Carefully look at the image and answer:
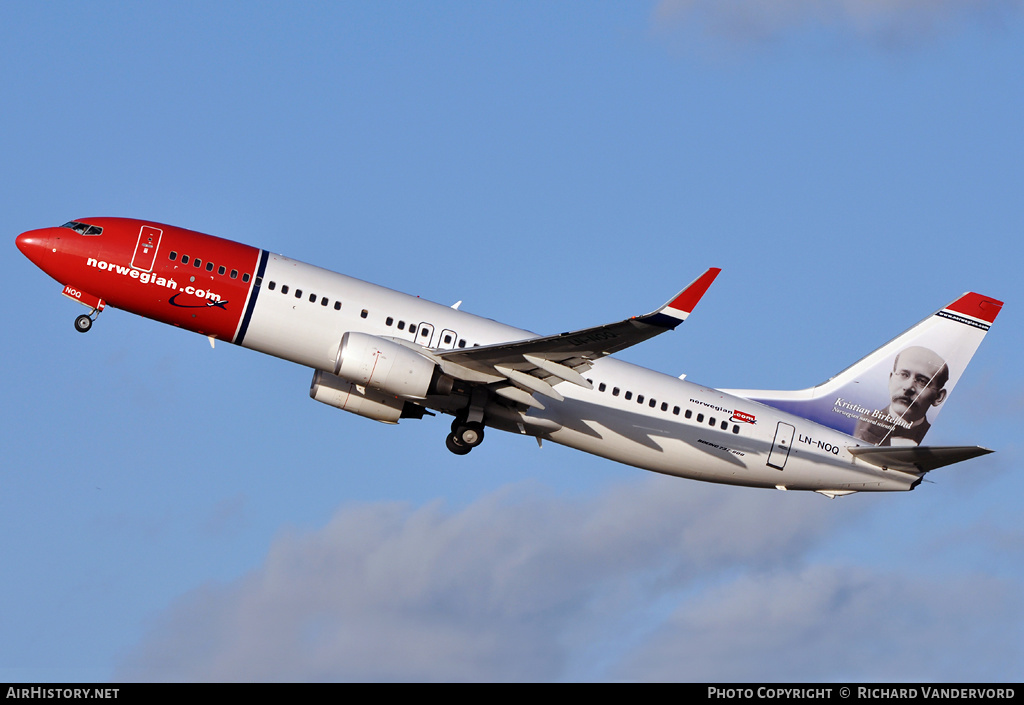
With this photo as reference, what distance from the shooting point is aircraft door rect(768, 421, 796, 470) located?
4488 cm

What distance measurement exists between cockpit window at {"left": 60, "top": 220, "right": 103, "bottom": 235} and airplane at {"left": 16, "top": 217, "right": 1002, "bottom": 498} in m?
0.08

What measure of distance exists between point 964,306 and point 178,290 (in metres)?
29.2

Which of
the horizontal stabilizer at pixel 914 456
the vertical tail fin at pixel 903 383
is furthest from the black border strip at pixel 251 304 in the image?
the horizontal stabilizer at pixel 914 456

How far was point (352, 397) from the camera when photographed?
142ft

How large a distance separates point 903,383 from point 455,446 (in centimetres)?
1773

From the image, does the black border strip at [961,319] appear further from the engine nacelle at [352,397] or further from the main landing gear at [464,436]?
the engine nacelle at [352,397]

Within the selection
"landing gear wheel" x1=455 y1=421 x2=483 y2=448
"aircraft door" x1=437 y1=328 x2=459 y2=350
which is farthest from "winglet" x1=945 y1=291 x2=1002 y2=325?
"aircraft door" x1=437 y1=328 x2=459 y2=350

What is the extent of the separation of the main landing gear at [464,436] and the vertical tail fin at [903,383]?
11.4 metres

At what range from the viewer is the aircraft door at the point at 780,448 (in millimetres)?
44875

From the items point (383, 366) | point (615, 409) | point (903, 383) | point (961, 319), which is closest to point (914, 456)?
point (903, 383)

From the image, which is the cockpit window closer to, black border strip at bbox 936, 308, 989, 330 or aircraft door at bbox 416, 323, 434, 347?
aircraft door at bbox 416, 323, 434, 347

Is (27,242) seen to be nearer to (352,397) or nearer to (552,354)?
(352,397)

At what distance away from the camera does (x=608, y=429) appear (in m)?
42.9
